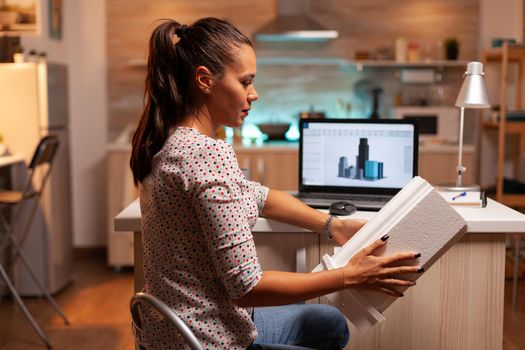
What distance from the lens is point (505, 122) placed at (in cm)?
448

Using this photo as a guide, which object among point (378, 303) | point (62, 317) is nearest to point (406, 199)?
point (378, 303)

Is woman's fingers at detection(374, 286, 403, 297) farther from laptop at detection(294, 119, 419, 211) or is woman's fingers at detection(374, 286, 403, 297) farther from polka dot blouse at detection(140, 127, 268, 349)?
laptop at detection(294, 119, 419, 211)

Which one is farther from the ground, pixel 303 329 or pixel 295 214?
pixel 295 214

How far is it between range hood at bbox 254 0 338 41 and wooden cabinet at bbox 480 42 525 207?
1.13 meters

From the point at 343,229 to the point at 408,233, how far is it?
418 millimetres

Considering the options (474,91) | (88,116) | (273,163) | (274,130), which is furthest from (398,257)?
(88,116)

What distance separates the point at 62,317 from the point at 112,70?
6.97 feet

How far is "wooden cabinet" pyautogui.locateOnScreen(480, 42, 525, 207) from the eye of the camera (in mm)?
4398

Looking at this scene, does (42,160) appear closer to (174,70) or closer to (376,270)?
(174,70)

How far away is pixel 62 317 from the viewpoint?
3801 mm

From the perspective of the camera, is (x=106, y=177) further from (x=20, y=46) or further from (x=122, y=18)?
(x=20, y=46)

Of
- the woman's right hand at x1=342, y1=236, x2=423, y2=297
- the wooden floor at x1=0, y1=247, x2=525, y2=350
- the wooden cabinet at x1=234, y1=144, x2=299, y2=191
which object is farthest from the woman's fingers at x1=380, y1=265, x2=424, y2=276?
the wooden cabinet at x1=234, y1=144, x2=299, y2=191

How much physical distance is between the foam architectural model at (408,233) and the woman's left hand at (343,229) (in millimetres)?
317

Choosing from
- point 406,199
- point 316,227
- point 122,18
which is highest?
point 122,18
